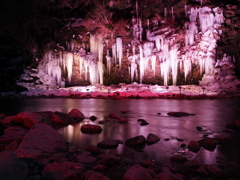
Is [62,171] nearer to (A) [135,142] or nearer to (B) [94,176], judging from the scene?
(B) [94,176]

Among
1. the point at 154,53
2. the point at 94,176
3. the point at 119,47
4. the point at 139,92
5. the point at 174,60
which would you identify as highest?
the point at 119,47

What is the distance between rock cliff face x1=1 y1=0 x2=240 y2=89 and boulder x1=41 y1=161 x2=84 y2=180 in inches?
841

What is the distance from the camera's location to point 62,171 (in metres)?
3.30

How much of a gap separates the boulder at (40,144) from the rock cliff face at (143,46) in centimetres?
2052

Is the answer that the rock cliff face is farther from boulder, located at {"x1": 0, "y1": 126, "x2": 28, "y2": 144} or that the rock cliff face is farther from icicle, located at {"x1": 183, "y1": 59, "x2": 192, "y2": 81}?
boulder, located at {"x1": 0, "y1": 126, "x2": 28, "y2": 144}

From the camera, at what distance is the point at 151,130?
265 inches

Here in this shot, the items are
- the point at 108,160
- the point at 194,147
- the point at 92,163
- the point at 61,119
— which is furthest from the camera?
the point at 61,119

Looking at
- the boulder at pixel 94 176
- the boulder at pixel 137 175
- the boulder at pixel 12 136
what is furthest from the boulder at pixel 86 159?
the boulder at pixel 12 136

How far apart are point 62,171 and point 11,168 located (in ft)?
2.69

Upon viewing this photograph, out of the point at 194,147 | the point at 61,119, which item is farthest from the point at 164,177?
the point at 61,119

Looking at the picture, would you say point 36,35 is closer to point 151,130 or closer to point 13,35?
point 13,35

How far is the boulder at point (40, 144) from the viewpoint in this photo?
13.0 feet

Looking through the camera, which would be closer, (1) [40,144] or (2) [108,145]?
(1) [40,144]

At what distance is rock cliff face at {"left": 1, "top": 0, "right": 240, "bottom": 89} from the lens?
22297 millimetres
